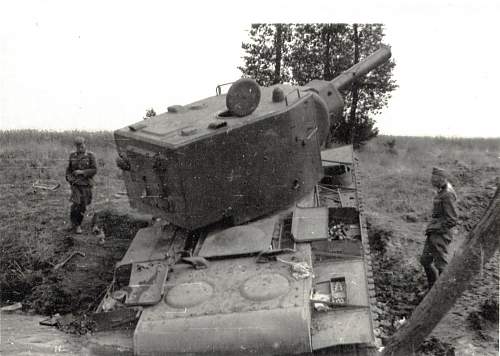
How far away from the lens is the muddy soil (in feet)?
21.6

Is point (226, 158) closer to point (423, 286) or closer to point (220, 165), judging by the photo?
point (220, 165)

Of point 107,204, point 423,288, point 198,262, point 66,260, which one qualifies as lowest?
point 423,288

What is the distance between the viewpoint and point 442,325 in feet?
22.9

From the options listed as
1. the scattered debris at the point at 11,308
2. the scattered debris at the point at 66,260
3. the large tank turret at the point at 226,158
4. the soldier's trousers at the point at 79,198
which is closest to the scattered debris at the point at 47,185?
the soldier's trousers at the point at 79,198

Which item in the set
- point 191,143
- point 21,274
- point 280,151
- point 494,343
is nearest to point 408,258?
point 494,343

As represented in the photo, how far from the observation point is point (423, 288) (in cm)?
807

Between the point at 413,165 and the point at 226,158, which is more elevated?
the point at 226,158

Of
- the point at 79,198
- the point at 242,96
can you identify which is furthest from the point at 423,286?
the point at 79,198

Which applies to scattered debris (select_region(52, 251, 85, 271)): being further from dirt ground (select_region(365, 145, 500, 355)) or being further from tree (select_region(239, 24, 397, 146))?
tree (select_region(239, 24, 397, 146))

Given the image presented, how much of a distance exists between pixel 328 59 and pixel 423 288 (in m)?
9.41

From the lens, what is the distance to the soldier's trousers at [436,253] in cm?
745

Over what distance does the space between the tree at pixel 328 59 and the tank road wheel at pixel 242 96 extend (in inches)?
359

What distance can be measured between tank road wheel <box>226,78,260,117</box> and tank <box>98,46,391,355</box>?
0.01 m

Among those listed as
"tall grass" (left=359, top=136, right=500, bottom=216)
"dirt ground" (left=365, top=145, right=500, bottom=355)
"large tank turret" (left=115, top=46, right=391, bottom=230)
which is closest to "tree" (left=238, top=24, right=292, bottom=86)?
"tall grass" (left=359, top=136, right=500, bottom=216)
